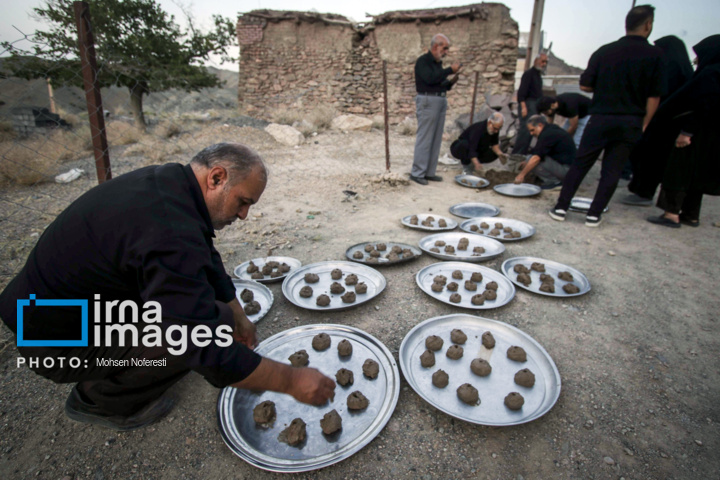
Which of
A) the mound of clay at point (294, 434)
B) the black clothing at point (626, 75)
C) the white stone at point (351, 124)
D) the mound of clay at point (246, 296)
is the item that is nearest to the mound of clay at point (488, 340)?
the mound of clay at point (294, 434)

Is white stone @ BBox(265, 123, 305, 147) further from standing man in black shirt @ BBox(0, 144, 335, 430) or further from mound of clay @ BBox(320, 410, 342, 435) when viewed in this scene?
mound of clay @ BBox(320, 410, 342, 435)

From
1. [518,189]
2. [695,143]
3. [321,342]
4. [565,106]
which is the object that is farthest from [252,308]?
[565,106]

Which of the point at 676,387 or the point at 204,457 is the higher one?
the point at 676,387

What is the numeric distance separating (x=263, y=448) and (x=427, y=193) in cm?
474

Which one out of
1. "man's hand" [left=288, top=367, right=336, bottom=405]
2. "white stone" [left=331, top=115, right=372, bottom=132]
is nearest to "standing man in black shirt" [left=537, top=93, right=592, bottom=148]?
"man's hand" [left=288, top=367, right=336, bottom=405]

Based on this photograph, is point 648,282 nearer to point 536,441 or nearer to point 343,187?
point 536,441

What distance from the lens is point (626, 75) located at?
356 centimetres

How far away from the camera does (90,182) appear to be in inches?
230

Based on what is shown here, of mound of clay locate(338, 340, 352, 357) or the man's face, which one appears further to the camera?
mound of clay locate(338, 340, 352, 357)

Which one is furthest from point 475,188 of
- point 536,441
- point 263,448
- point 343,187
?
point 263,448

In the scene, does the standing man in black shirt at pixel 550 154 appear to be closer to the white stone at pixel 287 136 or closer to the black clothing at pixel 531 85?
the black clothing at pixel 531 85

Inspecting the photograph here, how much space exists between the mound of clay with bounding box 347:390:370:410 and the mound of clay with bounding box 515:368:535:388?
0.88 metres

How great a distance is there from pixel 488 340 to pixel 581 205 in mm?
3828

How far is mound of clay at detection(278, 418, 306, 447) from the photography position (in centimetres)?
161
